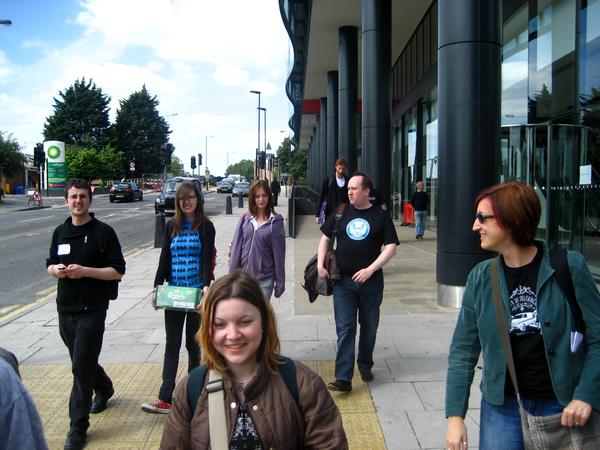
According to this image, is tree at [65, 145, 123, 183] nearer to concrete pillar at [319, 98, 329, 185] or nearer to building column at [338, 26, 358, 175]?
concrete pillar at [319, 98, 329, 185]

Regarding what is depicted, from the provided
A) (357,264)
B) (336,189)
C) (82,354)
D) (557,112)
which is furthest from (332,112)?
(82,354)

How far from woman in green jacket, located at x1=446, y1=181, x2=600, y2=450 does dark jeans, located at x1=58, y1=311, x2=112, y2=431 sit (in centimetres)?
257

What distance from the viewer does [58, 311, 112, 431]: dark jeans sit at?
140 inches

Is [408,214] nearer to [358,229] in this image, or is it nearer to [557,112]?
[557,112]

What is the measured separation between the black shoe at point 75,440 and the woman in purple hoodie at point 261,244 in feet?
6.27

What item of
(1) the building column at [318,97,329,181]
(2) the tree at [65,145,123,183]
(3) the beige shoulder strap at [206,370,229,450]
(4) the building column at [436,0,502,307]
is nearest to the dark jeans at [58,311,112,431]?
(3) the beige shoulder strap at [206,370,229,450]

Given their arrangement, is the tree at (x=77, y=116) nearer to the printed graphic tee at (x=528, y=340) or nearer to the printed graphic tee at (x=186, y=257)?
the printed graphic tee at (x=186, y=257)

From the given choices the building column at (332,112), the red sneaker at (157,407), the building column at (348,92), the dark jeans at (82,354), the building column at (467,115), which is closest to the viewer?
the dark jeans at (82,354)

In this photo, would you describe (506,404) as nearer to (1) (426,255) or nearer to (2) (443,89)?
(2) (443,89)

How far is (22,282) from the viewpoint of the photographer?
10227 mm

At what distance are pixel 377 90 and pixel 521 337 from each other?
433 inches

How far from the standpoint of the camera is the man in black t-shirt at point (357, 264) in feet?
14.0

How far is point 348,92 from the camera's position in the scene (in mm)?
16844

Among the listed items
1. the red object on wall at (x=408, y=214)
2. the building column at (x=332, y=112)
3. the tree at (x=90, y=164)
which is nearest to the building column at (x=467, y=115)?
the red object on wall at (x=408, y=214)
